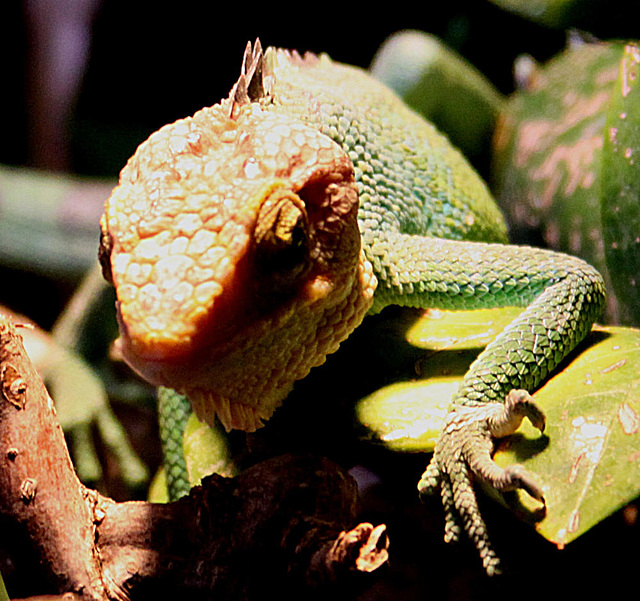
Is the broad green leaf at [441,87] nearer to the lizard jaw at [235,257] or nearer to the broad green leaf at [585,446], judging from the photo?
the lizard jaw at [235,257]

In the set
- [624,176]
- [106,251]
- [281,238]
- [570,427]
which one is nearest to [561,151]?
[624,176]

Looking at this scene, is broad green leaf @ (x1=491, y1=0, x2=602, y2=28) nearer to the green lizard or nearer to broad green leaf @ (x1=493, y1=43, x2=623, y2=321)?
the green lizard

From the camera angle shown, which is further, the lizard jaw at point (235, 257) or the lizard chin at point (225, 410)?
the lizard chin at point (225, 410)

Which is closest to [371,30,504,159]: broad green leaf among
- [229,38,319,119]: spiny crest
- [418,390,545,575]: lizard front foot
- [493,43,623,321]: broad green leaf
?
[493,43,623,321]: broad green leaf

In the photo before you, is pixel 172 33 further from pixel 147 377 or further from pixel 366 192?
pixel 147 377

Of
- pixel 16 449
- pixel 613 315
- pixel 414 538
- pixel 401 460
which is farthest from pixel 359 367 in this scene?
pixel 613 315

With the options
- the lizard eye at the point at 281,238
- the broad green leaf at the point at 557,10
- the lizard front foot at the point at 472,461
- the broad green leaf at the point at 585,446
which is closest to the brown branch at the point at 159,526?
the lizard front foot at the point at 472,461

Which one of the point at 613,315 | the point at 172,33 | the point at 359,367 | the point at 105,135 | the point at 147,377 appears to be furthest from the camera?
the point at 105,135
